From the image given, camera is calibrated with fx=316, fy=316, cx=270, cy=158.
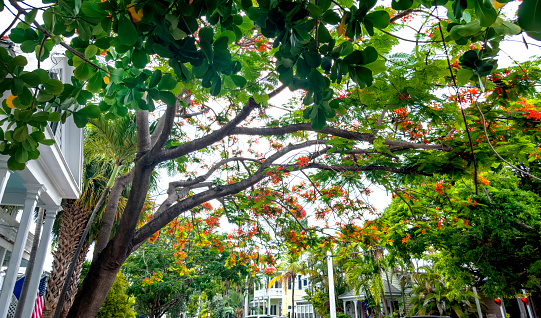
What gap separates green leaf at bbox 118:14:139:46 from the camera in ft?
3.72

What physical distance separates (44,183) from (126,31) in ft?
15.7

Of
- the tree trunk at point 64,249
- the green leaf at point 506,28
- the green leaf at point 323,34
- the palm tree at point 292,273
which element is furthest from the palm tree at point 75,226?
the palm tree at point 292,273

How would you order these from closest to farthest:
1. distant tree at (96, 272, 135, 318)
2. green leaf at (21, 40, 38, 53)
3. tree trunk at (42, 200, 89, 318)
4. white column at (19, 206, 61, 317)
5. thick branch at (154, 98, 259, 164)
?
1. green leaf at (21, 40, 38, 53)
2. thick branch at (154, 98, 259, 164)
3. white column at (19, 206, 61, 317)
4. tree trunk at (42, 200, 89, 318)
5. distant tree at (96, 272, 135, 318)

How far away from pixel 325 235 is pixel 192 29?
645cm

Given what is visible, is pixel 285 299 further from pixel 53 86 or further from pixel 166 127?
pixel 53 86

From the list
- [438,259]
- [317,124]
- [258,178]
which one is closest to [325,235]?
[258,178]

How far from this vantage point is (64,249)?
27.5 feet

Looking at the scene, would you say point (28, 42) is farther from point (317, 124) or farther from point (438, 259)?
point (438, 259)

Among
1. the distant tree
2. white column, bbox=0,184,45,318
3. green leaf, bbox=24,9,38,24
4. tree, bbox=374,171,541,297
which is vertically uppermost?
tree, bbox=374,171,541,297

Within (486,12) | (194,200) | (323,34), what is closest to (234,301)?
(194,200)

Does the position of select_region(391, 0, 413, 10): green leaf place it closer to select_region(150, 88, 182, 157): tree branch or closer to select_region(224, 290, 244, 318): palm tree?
select_region(150, 88, 182, 157): tree branch

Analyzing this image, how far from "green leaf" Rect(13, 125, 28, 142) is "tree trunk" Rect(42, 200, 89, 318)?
8279 mm

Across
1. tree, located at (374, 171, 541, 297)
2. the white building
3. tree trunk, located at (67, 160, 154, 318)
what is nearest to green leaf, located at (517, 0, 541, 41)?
the white building

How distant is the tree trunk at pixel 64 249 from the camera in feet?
26.1
